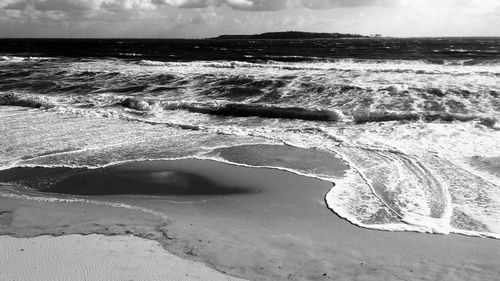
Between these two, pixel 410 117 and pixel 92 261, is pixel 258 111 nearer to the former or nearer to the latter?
pixel 410 117

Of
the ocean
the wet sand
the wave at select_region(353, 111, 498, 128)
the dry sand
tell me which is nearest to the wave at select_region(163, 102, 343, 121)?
the ocean

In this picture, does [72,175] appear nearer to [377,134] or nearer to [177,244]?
[177,244]

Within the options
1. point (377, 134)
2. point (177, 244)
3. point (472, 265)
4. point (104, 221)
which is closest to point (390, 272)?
point (472, 265)

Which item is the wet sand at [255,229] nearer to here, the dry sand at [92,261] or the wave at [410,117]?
the dry sand at [92,261]

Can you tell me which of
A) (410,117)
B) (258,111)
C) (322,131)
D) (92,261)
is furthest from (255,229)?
(258,111)

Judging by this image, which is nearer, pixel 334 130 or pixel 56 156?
pixel 56 156

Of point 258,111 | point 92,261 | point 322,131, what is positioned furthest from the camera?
point 258,111
